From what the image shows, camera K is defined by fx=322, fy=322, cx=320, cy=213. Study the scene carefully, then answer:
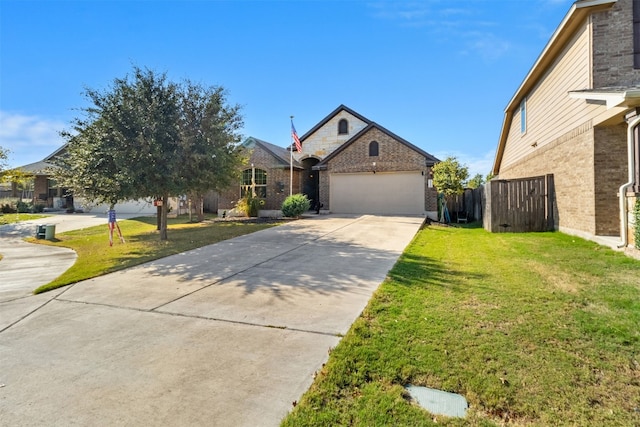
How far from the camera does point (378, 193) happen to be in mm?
18250

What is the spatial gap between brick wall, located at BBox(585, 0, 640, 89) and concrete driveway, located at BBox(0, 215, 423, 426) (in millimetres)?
7323

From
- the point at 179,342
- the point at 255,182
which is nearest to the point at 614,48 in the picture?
the point at 179,342

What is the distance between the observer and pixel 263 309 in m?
4.23

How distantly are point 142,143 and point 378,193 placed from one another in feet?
40.9

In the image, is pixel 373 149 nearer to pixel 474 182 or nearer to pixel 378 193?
pixel 378 193

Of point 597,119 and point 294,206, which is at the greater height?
point 597,119

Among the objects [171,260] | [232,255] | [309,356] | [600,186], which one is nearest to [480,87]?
[600,186]

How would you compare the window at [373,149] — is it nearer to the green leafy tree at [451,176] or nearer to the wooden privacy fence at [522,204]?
the green leafy tree at [451,176]

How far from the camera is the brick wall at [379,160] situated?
56.6ft

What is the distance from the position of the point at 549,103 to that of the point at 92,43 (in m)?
15.6

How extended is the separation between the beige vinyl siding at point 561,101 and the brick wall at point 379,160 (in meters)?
4.66

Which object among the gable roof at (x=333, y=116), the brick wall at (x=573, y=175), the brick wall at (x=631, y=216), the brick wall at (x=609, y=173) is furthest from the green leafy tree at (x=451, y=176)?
the brick wall at (x=631, y=216)

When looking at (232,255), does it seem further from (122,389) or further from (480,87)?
(480,87)

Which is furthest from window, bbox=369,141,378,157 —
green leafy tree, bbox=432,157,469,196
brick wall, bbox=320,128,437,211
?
green leafy tree, bbox=432,157,469,196
